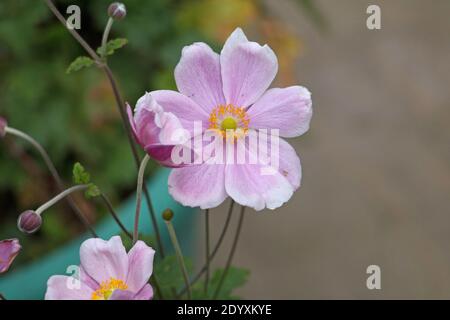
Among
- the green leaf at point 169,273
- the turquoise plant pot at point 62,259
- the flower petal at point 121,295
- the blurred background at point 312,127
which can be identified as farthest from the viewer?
the blurred background at point 312,127

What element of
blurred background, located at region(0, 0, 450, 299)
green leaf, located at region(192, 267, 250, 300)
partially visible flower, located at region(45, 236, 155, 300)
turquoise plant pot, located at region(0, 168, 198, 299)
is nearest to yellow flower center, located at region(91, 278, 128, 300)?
partially visible flower, located at region(45, 236, 155, 300)

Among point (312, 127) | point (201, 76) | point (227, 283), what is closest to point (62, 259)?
point (227, 283)

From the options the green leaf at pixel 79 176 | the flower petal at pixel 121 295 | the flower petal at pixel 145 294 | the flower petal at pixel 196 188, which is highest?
the green leaf at pixel 79 176

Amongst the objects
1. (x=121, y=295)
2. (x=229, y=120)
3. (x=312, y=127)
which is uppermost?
(x=312, y=127)

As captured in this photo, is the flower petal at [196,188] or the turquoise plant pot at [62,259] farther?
the turquoise plant pot at [62,259]

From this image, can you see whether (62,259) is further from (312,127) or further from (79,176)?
(312,127)

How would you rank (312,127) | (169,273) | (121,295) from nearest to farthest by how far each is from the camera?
(121,295)
(169,273)
(312,127)

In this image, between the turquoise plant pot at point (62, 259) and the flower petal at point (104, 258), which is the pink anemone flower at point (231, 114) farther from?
the turquoise plant pot at point (62, 259)

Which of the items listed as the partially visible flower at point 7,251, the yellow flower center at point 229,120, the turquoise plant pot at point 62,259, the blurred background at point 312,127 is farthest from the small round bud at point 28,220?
the blurred background at point 312,127
